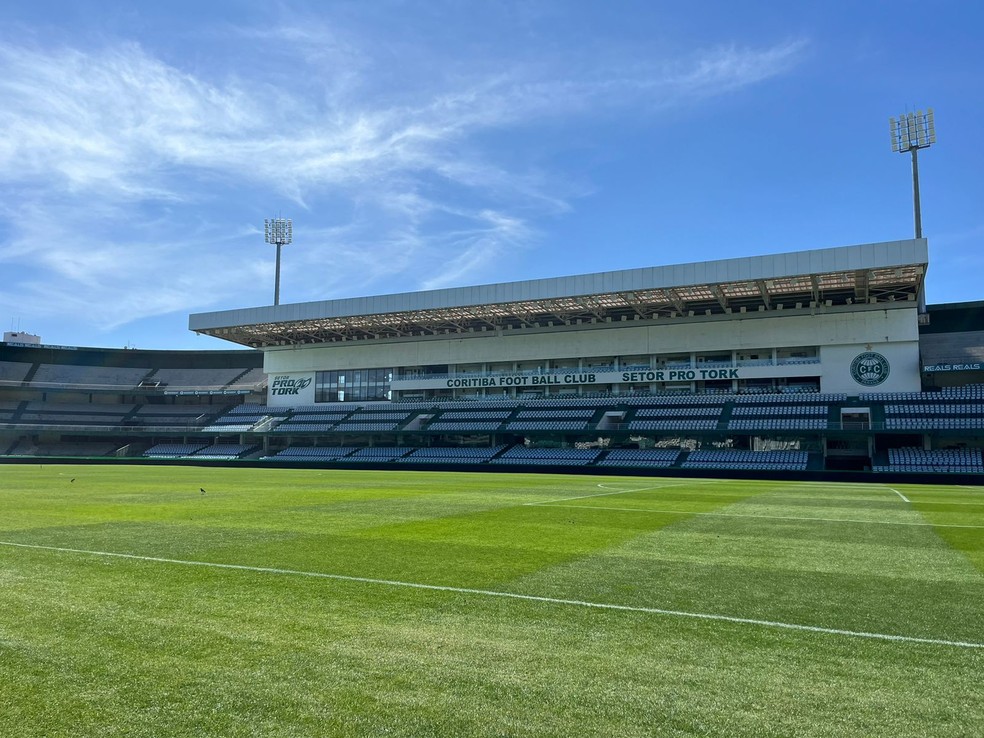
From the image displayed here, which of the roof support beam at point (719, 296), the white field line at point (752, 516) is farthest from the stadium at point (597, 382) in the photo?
the white field line at point (752, 516)

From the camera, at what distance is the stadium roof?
41.7 m

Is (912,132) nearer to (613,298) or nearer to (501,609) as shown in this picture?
(613,298)

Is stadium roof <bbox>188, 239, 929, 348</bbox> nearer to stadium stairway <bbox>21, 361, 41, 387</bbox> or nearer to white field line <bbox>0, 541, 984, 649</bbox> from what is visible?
stadium stairway <bbox>21, 361, 41, 387</bbox>

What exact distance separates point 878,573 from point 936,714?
4754 millimetres

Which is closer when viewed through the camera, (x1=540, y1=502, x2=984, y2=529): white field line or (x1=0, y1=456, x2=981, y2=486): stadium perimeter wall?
(x1=540, y1=502, x2=984, y2=529): white field line

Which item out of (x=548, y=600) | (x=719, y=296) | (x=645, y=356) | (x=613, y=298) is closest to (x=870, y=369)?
(x=719, y=296)

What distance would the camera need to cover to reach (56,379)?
7050 centimetres

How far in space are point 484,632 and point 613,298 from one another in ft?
149

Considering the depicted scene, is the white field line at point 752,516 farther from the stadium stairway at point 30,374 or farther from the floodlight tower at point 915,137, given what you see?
the stadium stairway at point 30,374

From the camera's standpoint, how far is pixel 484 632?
17.9ft

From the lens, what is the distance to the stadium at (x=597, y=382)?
137ft

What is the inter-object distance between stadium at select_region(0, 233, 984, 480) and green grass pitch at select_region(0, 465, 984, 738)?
30.1 metres

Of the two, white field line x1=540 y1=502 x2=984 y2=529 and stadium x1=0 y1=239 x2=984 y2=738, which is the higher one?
stadium x1=0 y1=239 x2=984 y2=738

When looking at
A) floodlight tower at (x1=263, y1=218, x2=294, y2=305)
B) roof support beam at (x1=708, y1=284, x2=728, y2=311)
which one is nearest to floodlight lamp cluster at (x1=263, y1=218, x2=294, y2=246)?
floodlight tower at (x1=263, y1=218, x2=294, y2=305)
